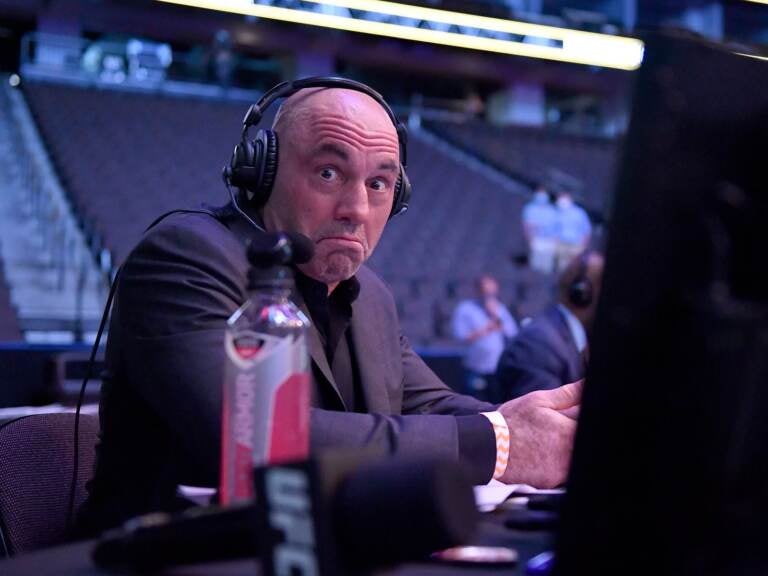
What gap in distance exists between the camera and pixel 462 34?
2420 millimetres

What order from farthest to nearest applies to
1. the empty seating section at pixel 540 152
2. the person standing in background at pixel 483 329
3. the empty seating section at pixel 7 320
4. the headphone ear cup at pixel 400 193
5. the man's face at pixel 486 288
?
the empty seating section at pixel 540 152 < the man's face at pixel 486 288 < the person standing in background at pixel 483 329 < the empty seating section at pixel 7 320 < the headphone ear cup at pixel 400 193

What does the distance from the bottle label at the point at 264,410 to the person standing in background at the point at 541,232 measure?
27.4 ft

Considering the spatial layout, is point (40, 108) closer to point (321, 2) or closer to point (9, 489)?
point (321, 2)

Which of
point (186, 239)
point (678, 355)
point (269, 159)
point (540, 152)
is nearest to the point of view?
point (678, 355)

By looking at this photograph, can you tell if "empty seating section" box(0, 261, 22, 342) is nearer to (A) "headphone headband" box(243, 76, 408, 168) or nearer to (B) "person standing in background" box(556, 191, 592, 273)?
(A) "headphone headband" box(243, 76, 408, 168)

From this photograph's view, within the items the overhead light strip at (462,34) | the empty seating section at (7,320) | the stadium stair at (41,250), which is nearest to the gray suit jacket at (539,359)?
the overhead light strip at (462,34)

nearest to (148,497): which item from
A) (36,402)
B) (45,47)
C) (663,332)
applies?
(663,332)

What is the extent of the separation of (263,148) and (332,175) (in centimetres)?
10

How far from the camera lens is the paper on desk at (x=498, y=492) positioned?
0.94 metres

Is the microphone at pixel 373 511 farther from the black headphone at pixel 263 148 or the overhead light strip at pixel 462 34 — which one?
the overhead light strip at pixel 462 34

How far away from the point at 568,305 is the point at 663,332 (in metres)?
2.64

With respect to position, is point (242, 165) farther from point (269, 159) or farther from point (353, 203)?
point (353, 203)

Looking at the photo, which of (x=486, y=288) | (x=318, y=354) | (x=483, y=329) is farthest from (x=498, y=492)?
(x=486, y=288)

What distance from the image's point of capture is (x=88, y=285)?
23.2 feet
